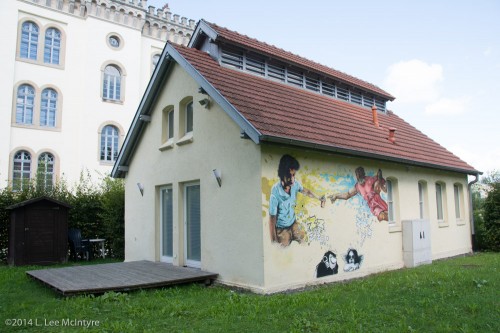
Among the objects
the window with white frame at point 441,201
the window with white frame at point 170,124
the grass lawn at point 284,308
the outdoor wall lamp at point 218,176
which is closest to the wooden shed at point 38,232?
the grass lawn at point 284,308

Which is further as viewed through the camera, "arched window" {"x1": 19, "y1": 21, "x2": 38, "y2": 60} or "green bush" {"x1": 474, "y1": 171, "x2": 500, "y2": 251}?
"arched window" {"x1": 19, "y1": 21, "x2": 38, "y2": 60}

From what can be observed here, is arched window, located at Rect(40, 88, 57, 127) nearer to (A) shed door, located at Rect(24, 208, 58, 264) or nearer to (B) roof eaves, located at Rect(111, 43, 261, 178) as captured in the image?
(A) shed door, located at Rect(24, 208, 58, 264)

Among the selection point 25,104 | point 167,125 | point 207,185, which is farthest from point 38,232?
point 25,104

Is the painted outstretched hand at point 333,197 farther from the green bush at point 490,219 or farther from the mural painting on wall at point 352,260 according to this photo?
the green bush at point 490,219

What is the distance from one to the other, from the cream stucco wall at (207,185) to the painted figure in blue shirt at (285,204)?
1.19 feet

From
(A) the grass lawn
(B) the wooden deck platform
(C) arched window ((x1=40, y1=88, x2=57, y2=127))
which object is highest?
(C) arched window ((x1=40, y1=88, x2=57, y2=127))

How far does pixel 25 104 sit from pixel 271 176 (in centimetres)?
2266

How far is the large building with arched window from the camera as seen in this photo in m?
25.1

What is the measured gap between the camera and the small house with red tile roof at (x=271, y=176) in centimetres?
869

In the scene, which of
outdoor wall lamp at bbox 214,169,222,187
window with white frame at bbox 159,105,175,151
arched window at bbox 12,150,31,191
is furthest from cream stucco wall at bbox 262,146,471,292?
arched window at bbox 12,150,31,191

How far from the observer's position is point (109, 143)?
2862 centimetres

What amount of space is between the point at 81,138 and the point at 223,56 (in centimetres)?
1856

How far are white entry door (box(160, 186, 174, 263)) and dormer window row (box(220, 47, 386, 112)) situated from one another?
4.21 metres

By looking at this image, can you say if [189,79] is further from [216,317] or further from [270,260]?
[216,317]
